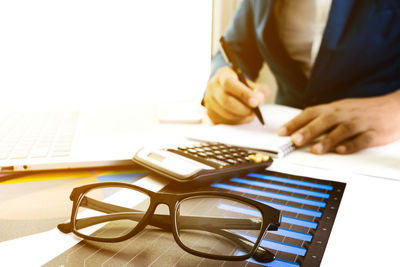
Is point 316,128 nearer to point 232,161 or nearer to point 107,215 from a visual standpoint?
point 232,161

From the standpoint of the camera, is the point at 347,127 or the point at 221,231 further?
the point at 347,127

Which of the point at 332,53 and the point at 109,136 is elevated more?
the point at 332,53

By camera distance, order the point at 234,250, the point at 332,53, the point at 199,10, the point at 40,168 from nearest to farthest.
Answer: the point at 234,250 < the point at 40,168 < the point at 199,10 < the point at 332,53

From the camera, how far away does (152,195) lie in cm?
32

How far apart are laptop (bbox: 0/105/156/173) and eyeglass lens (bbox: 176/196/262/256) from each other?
199 millimetres

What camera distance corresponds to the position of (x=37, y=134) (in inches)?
23.2

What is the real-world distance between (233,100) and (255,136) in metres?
0.12

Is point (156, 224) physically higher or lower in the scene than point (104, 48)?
lower

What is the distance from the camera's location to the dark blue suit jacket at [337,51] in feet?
2.87

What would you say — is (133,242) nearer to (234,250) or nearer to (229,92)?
(234,250)

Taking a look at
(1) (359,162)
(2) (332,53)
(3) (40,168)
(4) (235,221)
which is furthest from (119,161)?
(2) (332,53)

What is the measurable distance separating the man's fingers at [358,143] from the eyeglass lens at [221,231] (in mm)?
279

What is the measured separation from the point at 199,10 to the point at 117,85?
205 millimetres

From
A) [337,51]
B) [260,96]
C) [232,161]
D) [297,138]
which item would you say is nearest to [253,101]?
[260,96]
